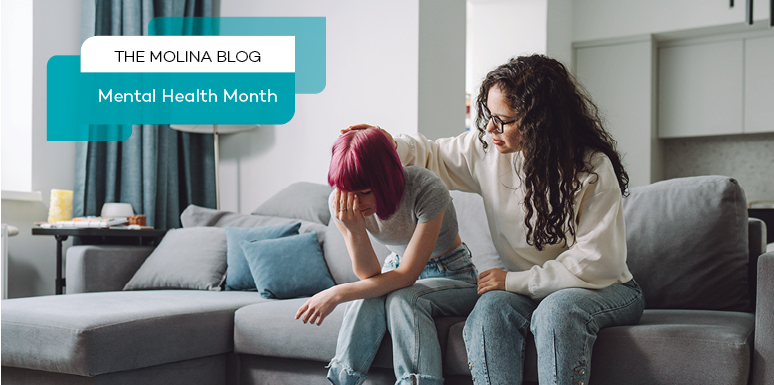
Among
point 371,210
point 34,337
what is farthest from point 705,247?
point 34,337

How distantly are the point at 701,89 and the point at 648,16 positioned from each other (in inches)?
27.2

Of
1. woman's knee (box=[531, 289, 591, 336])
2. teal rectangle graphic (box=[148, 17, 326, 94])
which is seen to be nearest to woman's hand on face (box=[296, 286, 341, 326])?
woman's knee (box=[531, 289, 591, 336])

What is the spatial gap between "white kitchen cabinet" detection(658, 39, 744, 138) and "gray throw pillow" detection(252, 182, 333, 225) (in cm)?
325

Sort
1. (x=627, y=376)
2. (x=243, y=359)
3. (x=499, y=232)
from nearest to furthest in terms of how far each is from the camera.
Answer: (x=627, y=376), (x=499, y=232), (x=243, y=359)

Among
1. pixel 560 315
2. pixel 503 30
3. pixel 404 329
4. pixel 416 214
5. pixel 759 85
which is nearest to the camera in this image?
pixel 560 315

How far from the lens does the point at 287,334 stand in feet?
5.75

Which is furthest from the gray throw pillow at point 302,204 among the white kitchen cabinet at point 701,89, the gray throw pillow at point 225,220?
the white kitchen cabinet at point 701,89

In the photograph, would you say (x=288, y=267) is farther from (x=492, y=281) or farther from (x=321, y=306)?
(x=492, y=281)

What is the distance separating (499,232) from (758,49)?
392cm

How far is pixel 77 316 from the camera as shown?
5.34 feet

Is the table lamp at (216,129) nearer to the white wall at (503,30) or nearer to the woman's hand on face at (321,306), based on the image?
the white wall at (503,30)

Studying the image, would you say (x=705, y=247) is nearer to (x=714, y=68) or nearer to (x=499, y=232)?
(x=499, y=232)

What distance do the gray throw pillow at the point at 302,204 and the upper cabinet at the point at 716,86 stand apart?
3.25m

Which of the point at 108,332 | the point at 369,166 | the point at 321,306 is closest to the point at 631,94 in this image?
the point at 369,166
